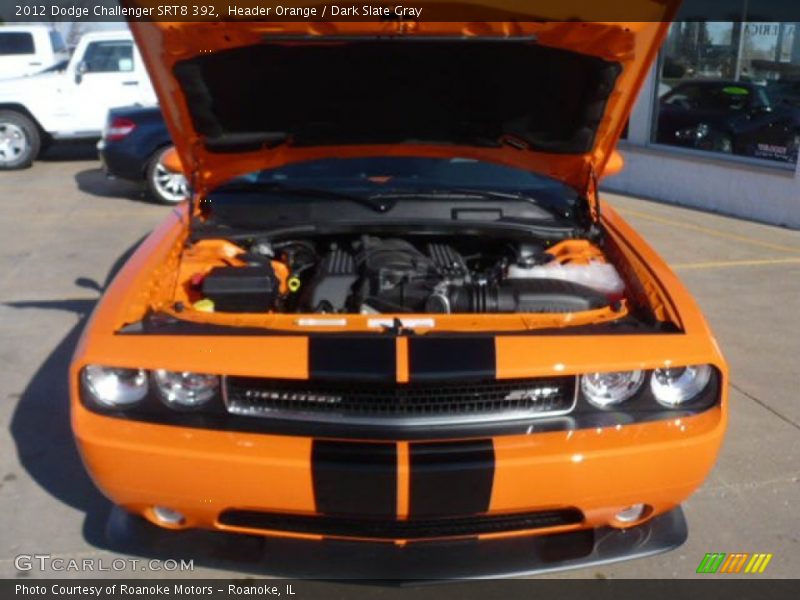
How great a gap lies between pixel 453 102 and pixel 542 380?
1410 mm

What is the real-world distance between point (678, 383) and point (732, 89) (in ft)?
25.4

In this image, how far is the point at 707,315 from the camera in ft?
17.1

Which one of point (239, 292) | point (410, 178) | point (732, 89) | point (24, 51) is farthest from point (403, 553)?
point (24, 51)

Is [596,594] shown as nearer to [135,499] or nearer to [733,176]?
[135,499]

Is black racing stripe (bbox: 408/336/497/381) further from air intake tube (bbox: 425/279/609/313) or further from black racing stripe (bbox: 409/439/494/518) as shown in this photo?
air intake tube (bbox: 425/279/609/313)

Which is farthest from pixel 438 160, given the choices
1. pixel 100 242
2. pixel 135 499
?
pixel 100 242

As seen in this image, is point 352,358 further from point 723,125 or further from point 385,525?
point 723,125

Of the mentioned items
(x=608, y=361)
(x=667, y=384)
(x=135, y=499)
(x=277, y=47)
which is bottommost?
(x=135, y=499)

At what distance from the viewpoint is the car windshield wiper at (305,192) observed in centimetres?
326

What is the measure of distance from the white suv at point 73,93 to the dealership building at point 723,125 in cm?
730

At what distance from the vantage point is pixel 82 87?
37.7ft

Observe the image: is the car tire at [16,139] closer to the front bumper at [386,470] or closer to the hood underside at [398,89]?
the hood underside at [398,89]

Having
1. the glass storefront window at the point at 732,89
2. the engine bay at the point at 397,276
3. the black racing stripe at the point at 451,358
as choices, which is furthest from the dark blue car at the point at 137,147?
the black racing stripe at the point at 451,358

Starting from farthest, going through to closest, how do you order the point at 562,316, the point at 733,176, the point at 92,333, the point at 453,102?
the point at 733,176, the point at 453,102, the point at 562,316, the point at 92,333
